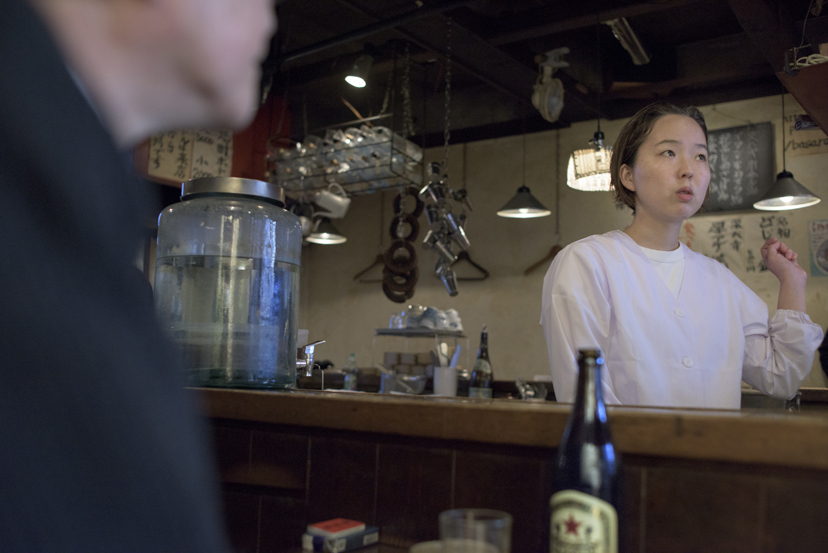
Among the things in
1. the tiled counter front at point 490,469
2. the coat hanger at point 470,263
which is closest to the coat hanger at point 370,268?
the coat hanger at point 470,263

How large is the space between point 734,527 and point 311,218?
14.8ft

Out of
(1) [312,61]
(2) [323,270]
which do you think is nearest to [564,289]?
(1) [312,61]

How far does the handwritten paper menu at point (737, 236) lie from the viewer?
16.9 ft

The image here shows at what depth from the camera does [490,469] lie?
100 centimetres

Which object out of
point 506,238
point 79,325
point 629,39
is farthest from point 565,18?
point 79,325

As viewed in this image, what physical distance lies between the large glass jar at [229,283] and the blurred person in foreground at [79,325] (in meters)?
1.07

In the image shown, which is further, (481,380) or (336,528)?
(481,380)

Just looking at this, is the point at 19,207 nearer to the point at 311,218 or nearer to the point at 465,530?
the point at 465,530

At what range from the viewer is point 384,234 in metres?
7.12

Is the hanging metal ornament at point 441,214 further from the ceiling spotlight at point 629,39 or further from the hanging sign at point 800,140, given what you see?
the hanging sign at point 800,140

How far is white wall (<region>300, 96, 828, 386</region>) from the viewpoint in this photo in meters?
5.22

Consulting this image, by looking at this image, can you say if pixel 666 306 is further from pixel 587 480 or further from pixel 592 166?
pixel 592 166

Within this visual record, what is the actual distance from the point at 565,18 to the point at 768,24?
3.78 ft

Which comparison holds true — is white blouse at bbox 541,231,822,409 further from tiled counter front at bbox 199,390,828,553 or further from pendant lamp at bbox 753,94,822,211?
pendant lamp at bbox 753,94,822,211
